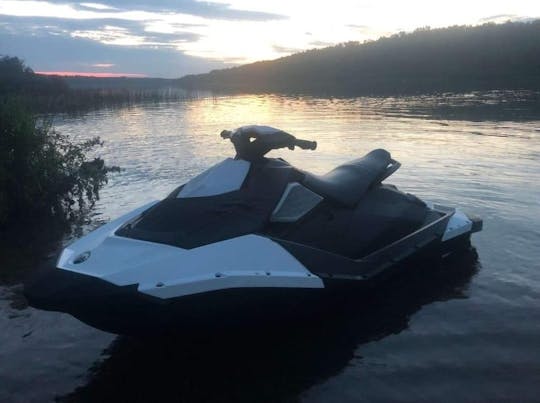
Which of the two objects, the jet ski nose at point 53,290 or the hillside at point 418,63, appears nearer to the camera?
the jet ski nose at point 53,290

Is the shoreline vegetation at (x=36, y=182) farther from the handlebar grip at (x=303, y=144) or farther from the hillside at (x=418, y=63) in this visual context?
the hillside at (x=418, y=63)

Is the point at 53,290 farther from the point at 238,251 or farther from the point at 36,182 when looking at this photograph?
the point at 36,182

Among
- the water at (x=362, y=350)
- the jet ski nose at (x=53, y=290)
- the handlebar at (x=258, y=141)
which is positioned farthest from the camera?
the handlebar at (x=258, y=141)

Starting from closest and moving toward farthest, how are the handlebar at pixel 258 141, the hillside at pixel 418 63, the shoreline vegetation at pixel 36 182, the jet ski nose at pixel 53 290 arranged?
the jet ski nose at pixel 53 290, the handlebar at pixel 258 141, the shoreline vegetation at pixel 36 182, the hillside at pixel 418 63

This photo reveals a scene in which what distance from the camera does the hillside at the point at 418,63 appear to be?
67688mm

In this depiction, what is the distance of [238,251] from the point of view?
5.11m

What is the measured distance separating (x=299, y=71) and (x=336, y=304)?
102958 mm

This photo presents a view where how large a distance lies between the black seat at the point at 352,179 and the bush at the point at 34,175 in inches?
232

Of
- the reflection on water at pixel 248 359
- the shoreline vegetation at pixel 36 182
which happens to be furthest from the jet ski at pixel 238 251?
the shoreline vegetation at pixel 36 182

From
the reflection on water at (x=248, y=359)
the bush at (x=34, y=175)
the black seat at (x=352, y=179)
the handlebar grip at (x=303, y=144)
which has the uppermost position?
the handlebar grip at (x=303, y=144)

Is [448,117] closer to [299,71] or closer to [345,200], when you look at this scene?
[345,200]

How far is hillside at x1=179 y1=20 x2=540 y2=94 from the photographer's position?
222 ft

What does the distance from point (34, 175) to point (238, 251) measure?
6.73 metres

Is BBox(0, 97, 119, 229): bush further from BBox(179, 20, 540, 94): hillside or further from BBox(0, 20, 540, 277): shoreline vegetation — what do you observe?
BBox(179, 20, 540, 94): hillside
